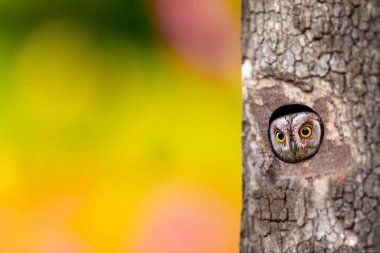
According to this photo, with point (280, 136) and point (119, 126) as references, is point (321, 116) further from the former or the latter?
point (119, 126)

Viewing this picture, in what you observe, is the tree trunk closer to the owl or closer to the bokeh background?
the owl

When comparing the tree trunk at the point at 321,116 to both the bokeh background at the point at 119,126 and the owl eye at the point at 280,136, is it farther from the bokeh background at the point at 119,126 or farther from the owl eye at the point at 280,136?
the bokeh background at the point at 119,126

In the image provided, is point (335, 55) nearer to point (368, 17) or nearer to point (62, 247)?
point (368, 17)

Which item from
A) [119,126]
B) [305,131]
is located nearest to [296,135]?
[305,131]

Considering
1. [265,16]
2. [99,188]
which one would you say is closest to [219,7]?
[99,188]

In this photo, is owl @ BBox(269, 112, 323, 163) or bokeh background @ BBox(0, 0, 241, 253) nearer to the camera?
owl @ BBox(269, 112, 323, 163)

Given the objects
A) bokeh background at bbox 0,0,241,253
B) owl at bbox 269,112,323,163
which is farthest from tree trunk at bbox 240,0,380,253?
bokeh background at bbox 0,0,241,253
